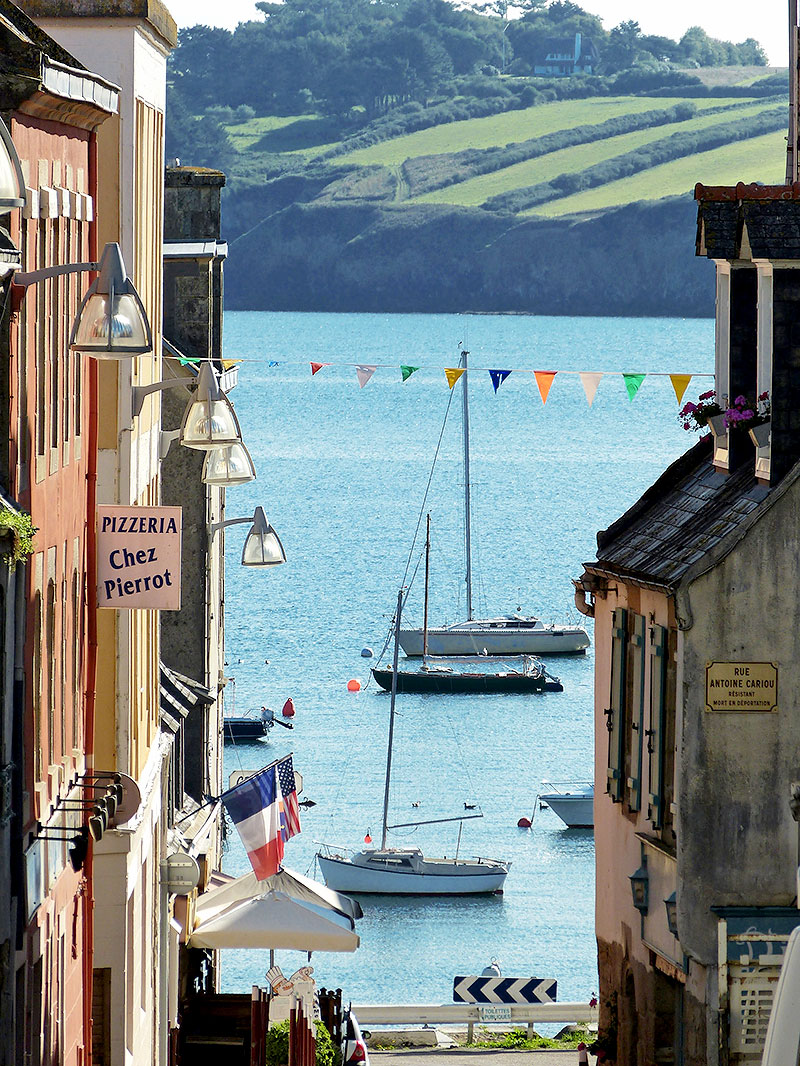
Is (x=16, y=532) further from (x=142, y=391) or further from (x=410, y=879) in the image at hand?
(x=410, y=879)

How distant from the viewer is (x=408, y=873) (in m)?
55.6

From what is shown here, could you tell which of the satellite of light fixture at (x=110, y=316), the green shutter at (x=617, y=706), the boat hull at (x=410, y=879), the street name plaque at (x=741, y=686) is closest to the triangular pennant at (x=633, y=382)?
the green shutter at (x=617, y=706)

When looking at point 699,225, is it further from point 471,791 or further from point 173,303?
point 471,791

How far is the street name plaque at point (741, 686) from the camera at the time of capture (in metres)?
18.6

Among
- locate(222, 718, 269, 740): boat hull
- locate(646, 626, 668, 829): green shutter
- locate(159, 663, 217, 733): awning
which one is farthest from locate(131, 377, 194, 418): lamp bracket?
locate(222, 718, 269, 740): boat hull

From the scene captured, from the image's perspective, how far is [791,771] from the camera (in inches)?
733

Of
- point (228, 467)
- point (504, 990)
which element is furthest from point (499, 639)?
point (228, 467)

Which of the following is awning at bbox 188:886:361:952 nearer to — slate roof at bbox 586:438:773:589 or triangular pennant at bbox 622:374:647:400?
slate roof at bbox 586:438:773:589

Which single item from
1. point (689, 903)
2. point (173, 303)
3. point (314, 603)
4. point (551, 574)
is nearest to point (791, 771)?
point (689, 903)

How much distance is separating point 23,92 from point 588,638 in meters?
83.8

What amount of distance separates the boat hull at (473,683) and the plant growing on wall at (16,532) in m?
74.0

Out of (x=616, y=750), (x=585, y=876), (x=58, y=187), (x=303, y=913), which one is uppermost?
(x=58, y=187)

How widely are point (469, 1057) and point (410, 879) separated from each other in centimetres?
2966

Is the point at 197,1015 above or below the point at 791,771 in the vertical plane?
below
